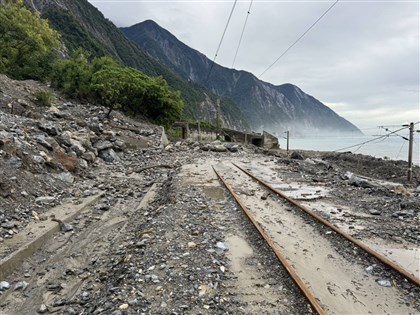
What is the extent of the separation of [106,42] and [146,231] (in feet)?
405

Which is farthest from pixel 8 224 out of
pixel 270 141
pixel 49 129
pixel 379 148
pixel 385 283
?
pixel 379 148

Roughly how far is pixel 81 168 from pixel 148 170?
3361 mm

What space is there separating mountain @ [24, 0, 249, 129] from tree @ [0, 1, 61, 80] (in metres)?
51.4

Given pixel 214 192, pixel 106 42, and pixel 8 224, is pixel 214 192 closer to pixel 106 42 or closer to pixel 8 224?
pixel 8 224

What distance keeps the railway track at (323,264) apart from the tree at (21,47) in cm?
3063

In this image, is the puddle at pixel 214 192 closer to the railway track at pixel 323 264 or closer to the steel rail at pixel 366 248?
the railway track at pixel 323 264

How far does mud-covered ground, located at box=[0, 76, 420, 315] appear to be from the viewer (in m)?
4.63

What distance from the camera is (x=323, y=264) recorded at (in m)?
5.56

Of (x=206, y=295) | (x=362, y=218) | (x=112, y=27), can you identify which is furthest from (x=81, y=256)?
(x=112, y=27)

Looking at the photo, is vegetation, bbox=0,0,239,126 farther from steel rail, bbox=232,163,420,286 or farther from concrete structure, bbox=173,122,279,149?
steel rail, bbox=232,163,420,286

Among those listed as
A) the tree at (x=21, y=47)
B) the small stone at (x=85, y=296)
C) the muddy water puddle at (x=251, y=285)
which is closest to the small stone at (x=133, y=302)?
the small stone at (x=85, y=296)

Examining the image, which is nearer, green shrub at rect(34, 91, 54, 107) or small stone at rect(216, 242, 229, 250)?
→ small stone at rect(216, 242, 229, 250)

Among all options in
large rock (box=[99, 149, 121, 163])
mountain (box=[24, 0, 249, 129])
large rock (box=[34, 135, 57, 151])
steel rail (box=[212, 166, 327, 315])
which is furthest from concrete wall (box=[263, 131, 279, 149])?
mountain (box=[24, 0, 249, 129])

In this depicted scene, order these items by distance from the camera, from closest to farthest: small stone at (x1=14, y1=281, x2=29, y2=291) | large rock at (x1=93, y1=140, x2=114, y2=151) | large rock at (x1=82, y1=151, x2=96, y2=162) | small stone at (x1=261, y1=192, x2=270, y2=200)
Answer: small stone at (x1=14, y1=281, x2=29, y2=291)
small stone at (x1=261, y1=192, x2=270, y2=200)
large rock at (x1=82, y1=151, x2=96, y2=162)
large rock at (x1=93, y1=140, x2=114, y2=151)
